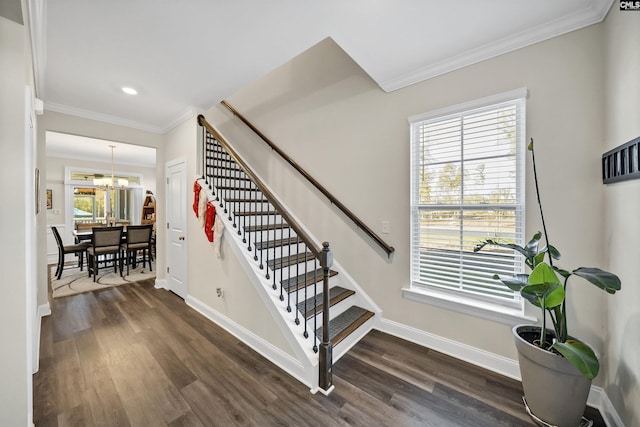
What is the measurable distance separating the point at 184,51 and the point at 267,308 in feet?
7.67

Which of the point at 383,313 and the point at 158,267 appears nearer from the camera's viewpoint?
the point at 383,313

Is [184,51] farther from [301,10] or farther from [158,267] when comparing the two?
[158,267]

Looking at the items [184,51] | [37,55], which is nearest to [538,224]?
[184,51]

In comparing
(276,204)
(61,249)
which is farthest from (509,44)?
(61,249)

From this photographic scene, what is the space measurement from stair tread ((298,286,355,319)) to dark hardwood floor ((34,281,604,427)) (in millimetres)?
449

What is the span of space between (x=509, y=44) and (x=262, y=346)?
10.5 ft

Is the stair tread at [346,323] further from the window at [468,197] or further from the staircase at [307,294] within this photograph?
the window at [468,197]

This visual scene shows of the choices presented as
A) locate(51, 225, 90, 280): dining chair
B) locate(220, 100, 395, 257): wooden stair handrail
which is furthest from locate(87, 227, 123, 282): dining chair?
locate(220, 100, 395, 257): wooden stair handrail

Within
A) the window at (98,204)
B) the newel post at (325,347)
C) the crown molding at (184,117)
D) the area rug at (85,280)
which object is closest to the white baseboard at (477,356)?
the newel post at (325,347)

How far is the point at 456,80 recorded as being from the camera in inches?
84.6

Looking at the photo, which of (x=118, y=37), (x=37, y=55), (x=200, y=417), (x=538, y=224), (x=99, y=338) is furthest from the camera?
(x=99, y=338)

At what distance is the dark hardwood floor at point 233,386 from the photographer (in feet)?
5.12

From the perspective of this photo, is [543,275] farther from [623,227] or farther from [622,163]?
[622,163]

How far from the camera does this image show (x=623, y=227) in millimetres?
1407
